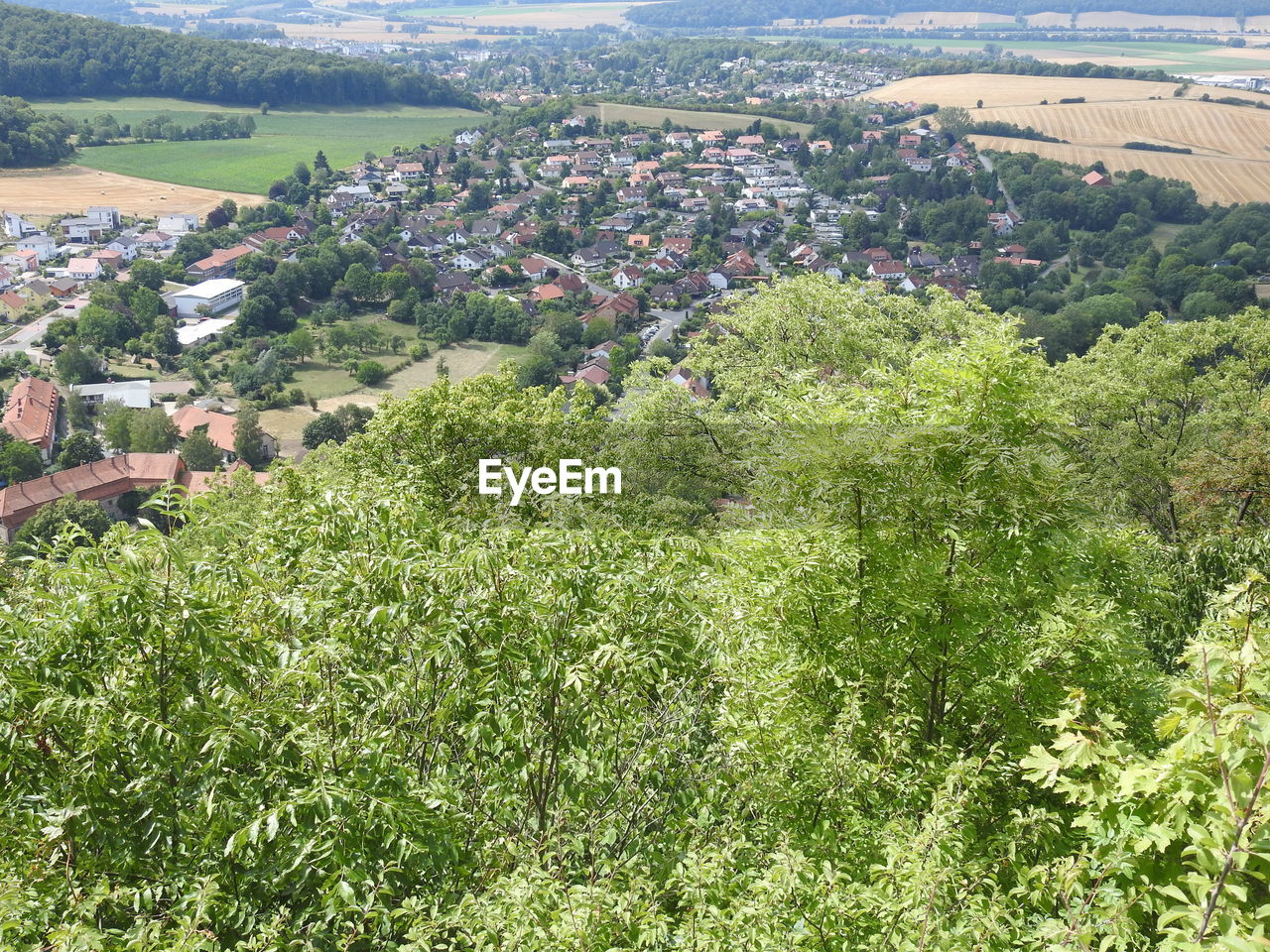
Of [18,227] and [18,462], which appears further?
[18,227]

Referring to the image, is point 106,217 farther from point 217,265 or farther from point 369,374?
point 369,374

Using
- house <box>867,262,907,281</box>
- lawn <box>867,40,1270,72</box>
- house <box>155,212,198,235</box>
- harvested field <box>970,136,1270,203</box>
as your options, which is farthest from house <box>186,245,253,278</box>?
lawn <box>867,40,1270,72</box>

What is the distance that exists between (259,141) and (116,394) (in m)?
66.9

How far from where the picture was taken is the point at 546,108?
118125 millimetres

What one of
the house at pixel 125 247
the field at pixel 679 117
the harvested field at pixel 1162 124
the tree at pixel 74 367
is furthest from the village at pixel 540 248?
the harvested field at pixel 1162 124

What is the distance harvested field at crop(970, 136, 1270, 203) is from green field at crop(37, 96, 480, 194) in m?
70.3

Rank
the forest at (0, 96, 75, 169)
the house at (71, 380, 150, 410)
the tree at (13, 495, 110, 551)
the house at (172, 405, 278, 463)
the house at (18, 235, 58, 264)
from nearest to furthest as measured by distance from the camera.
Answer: the tree at (13, 495, 110, 551), the house at (172, 405, 278, 463), the house at (71, 380, 150, 410), the house at (18, 235, 58, 264), the forest at (0, 96, 75, 169)

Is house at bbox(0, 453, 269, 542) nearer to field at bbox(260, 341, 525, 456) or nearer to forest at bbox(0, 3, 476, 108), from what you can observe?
field at bbox(260, 341, 525, 456)

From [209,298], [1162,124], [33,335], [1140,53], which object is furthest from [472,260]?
[1140,53]

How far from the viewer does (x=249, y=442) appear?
4297 cm

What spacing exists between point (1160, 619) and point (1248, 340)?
12834 millimetres

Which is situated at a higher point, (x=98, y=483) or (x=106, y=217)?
(x=106, y=217)

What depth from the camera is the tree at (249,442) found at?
141ft

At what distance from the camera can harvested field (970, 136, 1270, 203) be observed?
80.5 meters
